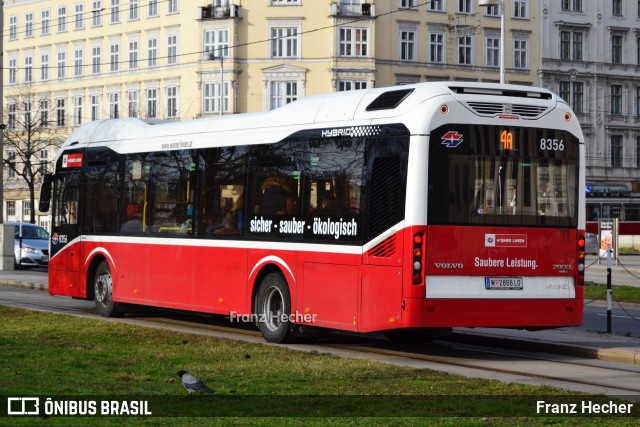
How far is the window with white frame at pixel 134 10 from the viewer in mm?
93000

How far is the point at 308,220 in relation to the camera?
715 inches

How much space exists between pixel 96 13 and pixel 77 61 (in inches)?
157

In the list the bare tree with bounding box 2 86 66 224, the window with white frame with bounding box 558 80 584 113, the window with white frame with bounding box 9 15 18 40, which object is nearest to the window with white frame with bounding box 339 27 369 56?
the window with white frame with bounding box 558 80 584 113

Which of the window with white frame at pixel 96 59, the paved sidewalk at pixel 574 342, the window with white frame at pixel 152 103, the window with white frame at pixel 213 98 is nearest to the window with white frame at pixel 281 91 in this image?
the window with white frame at pixel 213 98

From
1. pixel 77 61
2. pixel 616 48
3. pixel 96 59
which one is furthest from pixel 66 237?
pixel 616 48

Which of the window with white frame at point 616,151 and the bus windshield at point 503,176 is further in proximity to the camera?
the window with white frame at point 616,151

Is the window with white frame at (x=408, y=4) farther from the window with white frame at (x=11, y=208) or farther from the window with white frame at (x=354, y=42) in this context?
the window with white frame at (x=11, y=208)

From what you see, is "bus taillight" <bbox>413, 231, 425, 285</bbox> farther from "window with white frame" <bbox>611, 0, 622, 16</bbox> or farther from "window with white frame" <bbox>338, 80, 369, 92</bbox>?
"window with white frame" <bbox>611, 0, 622, 16</bbox>

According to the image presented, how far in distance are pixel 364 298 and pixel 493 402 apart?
5127 millimetres

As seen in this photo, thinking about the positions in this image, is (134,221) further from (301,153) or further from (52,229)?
(301,153)

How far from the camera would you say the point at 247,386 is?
42.1ft

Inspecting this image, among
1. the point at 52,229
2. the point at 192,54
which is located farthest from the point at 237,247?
the point at 192,54

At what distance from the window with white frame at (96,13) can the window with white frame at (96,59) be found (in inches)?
66.5

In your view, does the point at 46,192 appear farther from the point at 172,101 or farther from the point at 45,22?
the point at 45,22
